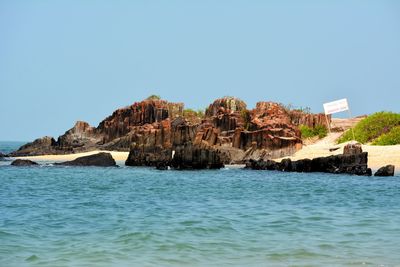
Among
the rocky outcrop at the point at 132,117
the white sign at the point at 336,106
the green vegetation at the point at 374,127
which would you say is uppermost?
the rocky outcrop at the point at 132,117

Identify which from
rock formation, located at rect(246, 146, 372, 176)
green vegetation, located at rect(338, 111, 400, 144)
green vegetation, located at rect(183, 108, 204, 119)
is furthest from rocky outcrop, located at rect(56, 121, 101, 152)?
rock formation, located at rect(246, 146, 372, 176)

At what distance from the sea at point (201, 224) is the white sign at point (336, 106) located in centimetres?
2763

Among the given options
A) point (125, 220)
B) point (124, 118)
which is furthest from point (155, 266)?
A: point (124, 118)

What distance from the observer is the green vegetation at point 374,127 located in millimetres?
72000

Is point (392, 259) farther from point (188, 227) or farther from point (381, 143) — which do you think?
point (381, 143)

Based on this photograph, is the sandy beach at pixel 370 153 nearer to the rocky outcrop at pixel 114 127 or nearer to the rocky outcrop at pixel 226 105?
the rocky outcrop at pixel 226 105

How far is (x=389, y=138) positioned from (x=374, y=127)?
703 centimetres

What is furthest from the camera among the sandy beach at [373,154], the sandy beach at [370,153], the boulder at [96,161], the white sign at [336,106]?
the white sign at [336,106]

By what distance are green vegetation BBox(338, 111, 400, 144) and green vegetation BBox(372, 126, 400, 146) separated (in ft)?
10.4

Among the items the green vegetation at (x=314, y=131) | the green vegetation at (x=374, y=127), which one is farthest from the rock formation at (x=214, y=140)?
the green vegetation at (x=374, y=127)

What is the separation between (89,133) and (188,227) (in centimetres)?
8546

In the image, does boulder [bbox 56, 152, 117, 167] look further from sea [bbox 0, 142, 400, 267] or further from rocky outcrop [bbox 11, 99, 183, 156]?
rocky outcrop [bbox 11, 99, 183, 156]

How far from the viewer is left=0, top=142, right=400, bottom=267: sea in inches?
669

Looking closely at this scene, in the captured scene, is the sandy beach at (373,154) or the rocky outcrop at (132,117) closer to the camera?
the sandy beach at (373,154)
